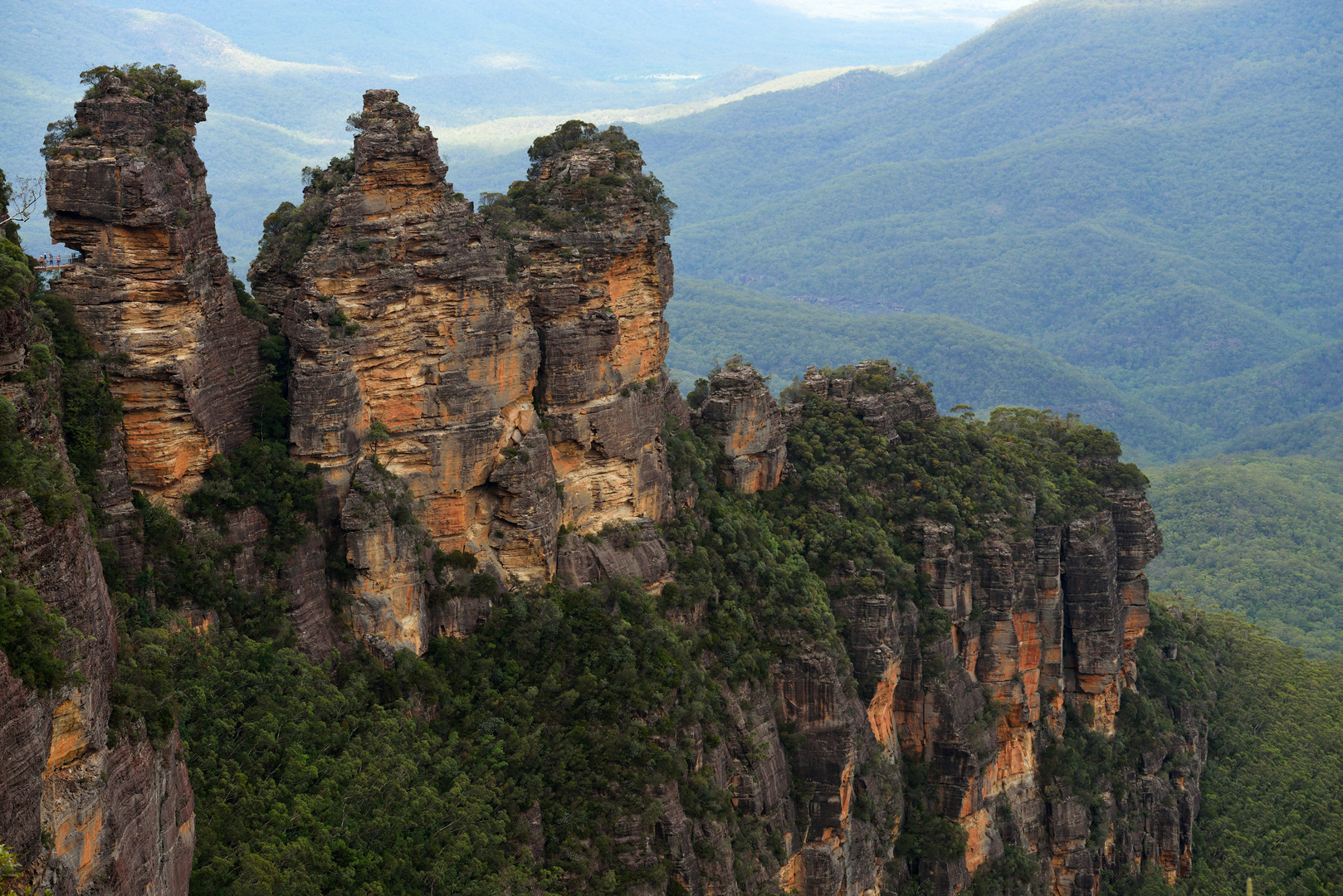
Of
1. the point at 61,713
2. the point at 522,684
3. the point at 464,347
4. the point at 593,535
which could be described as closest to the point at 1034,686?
the point at 593,535

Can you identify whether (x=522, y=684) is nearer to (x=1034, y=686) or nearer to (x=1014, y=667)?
(x=1014, y=667)

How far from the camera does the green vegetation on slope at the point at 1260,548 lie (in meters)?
124

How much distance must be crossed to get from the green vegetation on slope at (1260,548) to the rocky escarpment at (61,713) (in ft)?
340

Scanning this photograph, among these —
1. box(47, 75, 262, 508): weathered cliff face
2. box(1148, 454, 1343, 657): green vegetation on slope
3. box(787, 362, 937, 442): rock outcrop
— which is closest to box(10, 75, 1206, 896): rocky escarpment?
box(47, 75, 262, 508): weathered cliff face

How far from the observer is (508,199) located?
51.3m

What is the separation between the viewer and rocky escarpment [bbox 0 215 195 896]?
2420cm

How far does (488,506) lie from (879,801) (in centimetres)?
2382

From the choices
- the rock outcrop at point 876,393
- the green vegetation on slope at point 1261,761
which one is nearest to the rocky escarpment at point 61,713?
the rock outcrop at point 876,393

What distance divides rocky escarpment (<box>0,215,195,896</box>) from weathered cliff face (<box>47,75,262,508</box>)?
577cm

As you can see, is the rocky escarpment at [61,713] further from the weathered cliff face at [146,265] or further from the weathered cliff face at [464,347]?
the weathered cliff face at [464,347]

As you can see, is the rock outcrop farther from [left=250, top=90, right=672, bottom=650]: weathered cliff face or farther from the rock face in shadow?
[left=250, top=90, right=672, bottom=650]: weathered cliff face

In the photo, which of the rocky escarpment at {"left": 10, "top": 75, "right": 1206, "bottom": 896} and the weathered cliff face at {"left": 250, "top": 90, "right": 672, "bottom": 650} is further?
the weathered cliff face at {"left": 250, "top": 90, "right": 672, "bottom": 650}

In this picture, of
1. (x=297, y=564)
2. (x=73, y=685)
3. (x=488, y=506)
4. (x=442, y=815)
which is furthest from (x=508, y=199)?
(x=73, y=685)

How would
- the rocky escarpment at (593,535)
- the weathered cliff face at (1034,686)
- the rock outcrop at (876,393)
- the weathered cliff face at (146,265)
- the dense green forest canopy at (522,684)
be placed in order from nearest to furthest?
1. the dense green forest canopy at (522,684)
2. the weathered cliff face at (146,265)
3. the rocky escarpment at (593,535)
4. the weathered cliff face at (1034,686)
5. the rock outcrop at (876,393)
